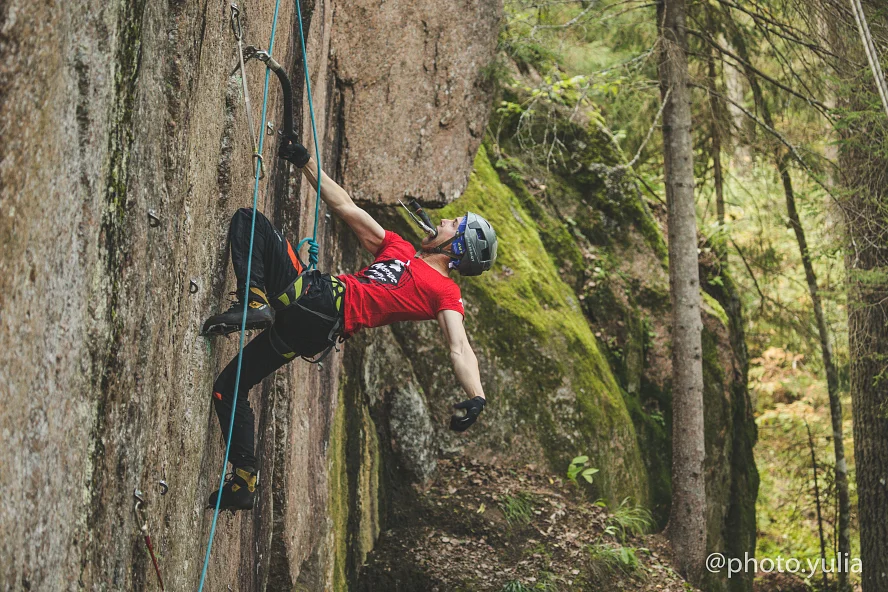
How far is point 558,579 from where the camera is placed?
771 cm

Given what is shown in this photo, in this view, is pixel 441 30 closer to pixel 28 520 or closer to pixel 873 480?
pixel 28 520

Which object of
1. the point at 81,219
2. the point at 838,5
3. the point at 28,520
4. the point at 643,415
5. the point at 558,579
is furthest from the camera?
the point at 643,415

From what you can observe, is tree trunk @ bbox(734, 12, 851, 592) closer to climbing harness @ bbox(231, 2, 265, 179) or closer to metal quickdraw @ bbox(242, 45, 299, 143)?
metal quickdraw @ bbox(242, 45, 299, 143)

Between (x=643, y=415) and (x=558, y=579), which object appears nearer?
(x=558, y=579)

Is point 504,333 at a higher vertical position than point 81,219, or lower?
higher

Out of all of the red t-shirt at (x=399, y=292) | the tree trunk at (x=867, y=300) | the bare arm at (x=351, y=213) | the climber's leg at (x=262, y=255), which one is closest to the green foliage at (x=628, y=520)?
the tree trunk at (x=867, y=300)

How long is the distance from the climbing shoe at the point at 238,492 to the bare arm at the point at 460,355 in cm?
132

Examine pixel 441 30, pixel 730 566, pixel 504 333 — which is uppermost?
pixel 441 30

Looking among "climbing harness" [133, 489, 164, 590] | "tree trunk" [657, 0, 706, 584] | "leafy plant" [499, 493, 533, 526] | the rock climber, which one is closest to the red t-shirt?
the rock climber

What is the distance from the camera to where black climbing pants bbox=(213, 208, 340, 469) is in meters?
4.32

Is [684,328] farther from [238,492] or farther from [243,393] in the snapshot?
[238,492]

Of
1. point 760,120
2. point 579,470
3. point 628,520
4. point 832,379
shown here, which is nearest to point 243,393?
point 579,470

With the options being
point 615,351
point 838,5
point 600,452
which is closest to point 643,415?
point 615,351

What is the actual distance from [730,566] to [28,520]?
1088cm
